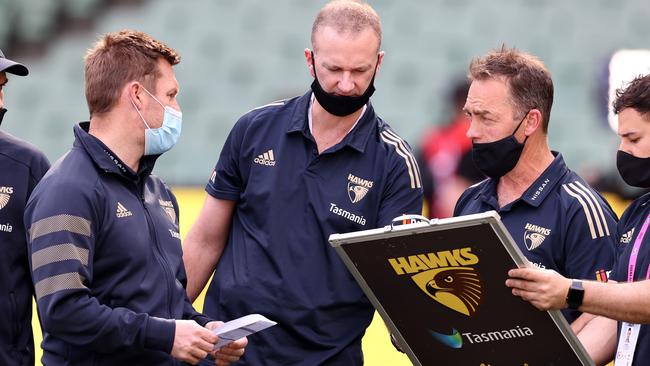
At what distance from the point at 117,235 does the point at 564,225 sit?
1475 millimetres

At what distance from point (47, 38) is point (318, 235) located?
5937 millimetres

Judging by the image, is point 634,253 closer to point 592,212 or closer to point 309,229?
point 592,212

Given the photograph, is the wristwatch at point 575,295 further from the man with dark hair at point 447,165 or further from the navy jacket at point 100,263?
the man with dark hair at point 447,165

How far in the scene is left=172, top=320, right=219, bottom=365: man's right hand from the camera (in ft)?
11.9

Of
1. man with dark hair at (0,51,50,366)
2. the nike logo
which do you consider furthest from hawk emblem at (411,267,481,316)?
man with dark hair at (0,51,50,366)

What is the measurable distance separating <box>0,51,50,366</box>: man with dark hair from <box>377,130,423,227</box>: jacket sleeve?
119 cm

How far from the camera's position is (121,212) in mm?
3672

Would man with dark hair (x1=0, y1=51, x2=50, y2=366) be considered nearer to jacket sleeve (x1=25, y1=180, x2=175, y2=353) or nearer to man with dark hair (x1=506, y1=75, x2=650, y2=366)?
jacket sleeve (x1=25, y1=180, x2=175, y2=353)

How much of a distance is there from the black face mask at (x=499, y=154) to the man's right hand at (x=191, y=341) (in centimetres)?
119

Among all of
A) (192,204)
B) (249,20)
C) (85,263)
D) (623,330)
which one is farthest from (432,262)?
(249,20)

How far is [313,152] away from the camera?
14.1 feet

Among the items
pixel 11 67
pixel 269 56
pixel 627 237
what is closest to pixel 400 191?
pixel 627 237

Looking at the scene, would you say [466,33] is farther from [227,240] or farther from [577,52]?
[227,240]

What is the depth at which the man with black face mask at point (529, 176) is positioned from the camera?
4051mm
